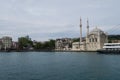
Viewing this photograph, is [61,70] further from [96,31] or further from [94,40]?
[96,31]

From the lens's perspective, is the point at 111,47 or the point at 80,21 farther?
the point at 80,21

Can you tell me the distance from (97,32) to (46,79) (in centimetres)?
12903

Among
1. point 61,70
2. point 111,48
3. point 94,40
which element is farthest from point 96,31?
point 61,70

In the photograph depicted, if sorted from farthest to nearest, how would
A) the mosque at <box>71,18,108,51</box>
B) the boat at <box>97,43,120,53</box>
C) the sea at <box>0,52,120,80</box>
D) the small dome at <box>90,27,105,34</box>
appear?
the small dome at <box>90,27,105,34</box> → the mosque at <box>71,18,108,51</box> → the boat at <box>97,43,120,53</box> → the sea at <box>0,52,120,80</box>

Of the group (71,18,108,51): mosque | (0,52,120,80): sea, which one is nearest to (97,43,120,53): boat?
(71,18,108,51): mosque

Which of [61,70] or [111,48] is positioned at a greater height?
[111,48]

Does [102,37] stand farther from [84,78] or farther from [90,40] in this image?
[84,78]

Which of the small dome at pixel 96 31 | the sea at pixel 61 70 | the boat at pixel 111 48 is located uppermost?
the small dome at pixel 96 31

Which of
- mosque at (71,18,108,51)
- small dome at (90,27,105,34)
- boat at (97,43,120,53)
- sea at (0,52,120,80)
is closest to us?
sea at (0,52,120,80)

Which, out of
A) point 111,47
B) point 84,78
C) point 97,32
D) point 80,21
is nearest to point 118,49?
point 111,47

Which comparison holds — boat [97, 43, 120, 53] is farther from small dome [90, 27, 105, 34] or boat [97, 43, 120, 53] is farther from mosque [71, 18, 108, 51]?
small dome [90, 27, 105, 34]

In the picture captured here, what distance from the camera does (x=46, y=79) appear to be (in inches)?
1474

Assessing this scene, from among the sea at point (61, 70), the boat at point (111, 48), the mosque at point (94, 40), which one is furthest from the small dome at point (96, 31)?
the sea at point (61, 70)

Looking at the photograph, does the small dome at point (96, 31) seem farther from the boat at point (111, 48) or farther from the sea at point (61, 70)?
the sea at point (61, 70)
